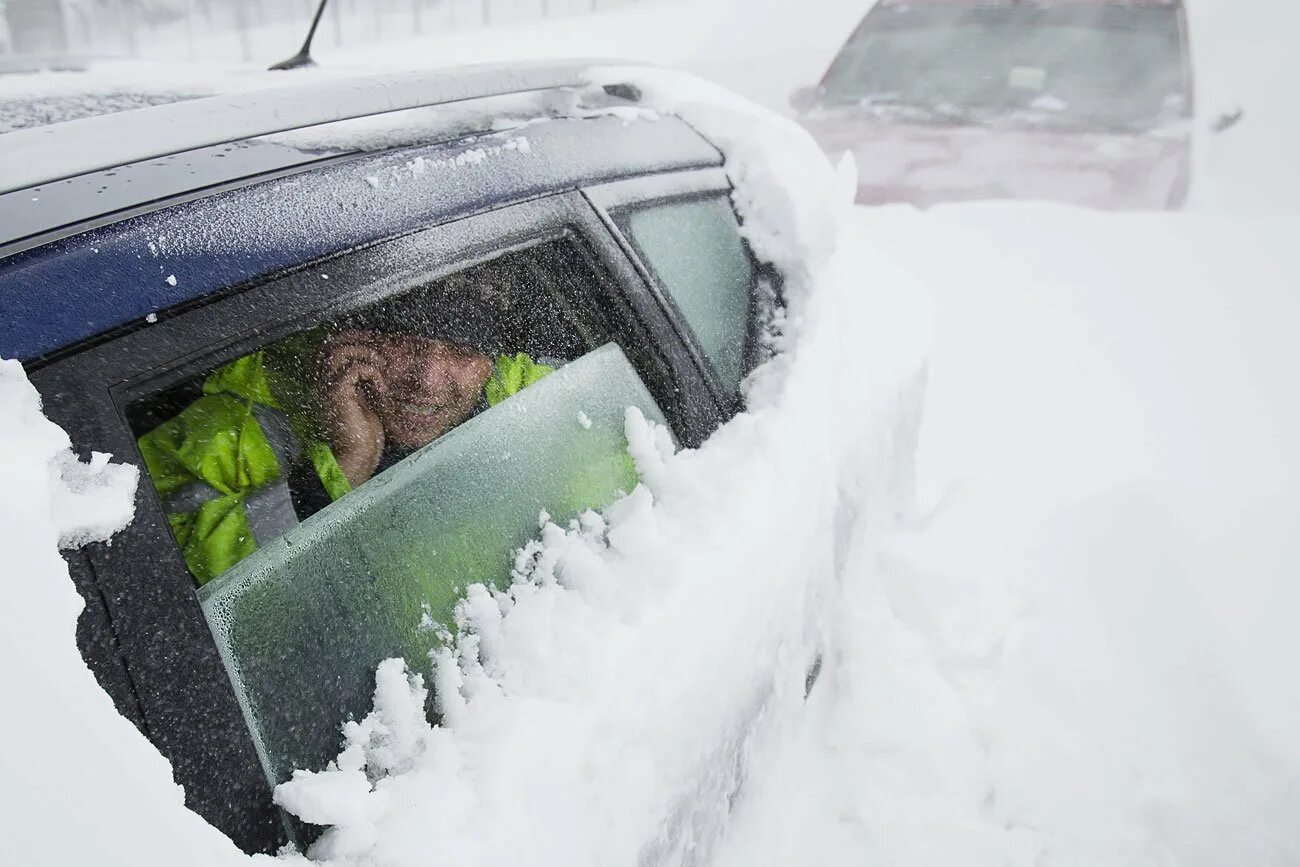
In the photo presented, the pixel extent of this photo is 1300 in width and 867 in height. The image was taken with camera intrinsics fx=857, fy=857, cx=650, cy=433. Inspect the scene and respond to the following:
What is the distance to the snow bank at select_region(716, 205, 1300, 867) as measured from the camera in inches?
77.7

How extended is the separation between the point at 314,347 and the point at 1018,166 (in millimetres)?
4754

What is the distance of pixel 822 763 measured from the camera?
2.04 meters

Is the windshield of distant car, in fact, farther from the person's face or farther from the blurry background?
the person's face

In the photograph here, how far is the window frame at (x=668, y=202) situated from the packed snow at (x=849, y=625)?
75mm

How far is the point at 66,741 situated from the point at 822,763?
172 centimetres

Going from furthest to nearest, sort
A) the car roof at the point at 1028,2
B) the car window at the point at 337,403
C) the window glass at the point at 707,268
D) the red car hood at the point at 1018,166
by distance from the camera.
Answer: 1. the car roof at the point at 1028,2
2. the red car hood at the point at 1018,166
3. the window glass at the point at 707,268
4. the car window at the point at 337,403

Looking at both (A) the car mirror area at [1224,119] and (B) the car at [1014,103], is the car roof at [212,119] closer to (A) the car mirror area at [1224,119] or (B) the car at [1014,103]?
(B) the car at [1014,103]

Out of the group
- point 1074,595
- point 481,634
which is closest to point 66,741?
point 481,634

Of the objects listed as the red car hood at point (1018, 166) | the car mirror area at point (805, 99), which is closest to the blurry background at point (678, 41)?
the red car hood at point (1018, 166)

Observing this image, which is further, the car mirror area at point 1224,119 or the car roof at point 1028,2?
the car roof at point 1028,2

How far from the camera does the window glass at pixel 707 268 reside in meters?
1.57

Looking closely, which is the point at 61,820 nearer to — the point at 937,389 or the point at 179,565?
the point at 179,565

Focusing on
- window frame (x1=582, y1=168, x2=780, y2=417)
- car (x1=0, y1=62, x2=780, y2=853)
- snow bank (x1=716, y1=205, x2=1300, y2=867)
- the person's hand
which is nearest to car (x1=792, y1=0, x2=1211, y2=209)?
snow bank (x1=716, y1=205, x2=1300, y2=867)

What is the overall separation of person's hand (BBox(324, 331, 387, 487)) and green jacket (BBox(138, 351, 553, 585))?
0.02 m
